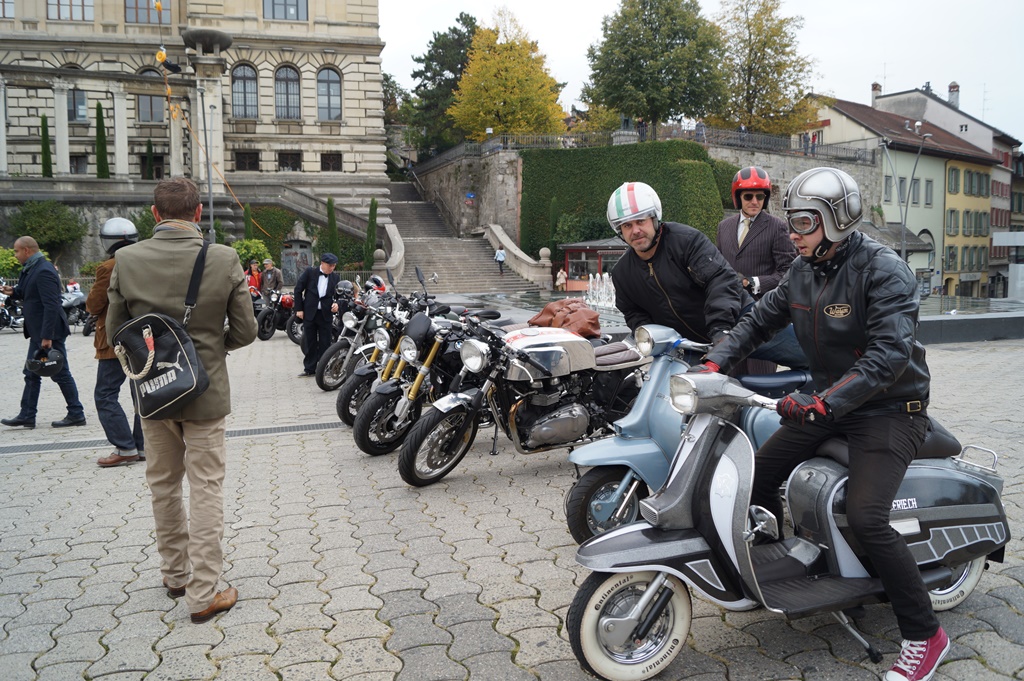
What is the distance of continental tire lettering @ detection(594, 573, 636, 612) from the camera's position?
117 inches

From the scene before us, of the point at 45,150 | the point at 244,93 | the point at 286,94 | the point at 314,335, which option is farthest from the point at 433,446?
the point at 244,93

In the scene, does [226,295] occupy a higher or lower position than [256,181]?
lower

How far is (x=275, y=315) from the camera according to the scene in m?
16.8

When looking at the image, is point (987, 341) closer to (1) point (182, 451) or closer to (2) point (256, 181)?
(1) point (182, 451)

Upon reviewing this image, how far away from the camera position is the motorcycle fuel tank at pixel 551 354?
577cm

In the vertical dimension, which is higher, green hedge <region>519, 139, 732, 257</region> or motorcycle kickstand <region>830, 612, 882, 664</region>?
green hedge <region>519, 139, 732, 257</region>

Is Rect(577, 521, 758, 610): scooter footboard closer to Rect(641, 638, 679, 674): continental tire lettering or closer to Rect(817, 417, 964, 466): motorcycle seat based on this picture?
Rect(641, 638, 679, 674): continental tire lettering

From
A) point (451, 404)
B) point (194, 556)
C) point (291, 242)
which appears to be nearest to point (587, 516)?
point (451, 404)

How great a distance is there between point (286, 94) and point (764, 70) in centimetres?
2690

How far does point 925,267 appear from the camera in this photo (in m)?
53.5

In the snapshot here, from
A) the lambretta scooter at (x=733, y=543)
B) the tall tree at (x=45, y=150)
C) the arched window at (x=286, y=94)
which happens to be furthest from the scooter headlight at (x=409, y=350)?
the arched window at (x=286, y=94)

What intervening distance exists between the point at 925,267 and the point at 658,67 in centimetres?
2259

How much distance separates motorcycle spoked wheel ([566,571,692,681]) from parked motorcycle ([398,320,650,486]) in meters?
2.60

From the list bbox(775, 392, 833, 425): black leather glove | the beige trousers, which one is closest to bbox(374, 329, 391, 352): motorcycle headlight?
the beige trousers
